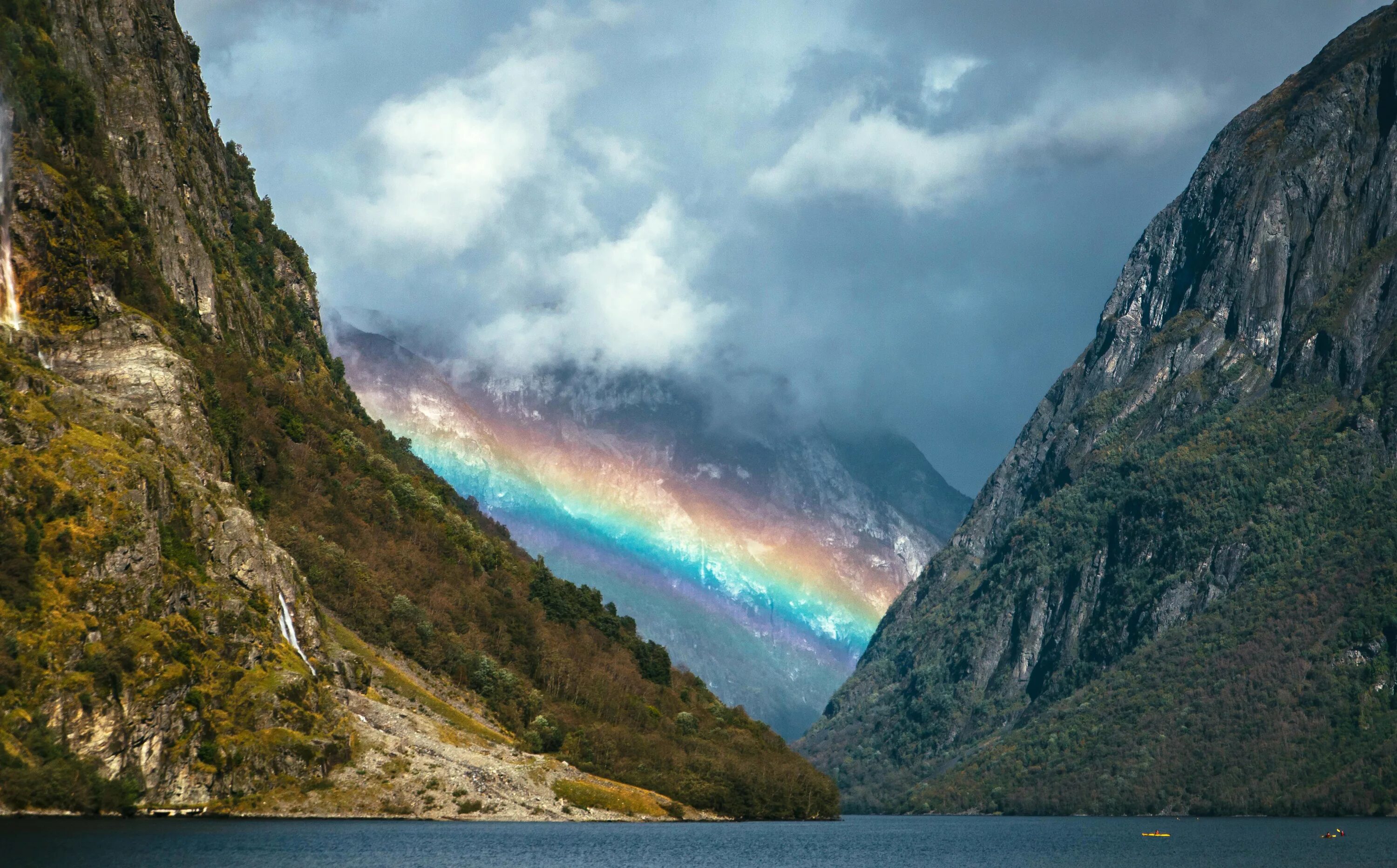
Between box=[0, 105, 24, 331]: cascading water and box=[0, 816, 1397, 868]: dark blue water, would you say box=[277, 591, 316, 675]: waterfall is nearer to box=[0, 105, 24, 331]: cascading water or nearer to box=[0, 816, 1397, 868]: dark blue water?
box=[0, 816, 1397, 868]: dark blue water

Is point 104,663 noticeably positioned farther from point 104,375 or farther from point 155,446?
point 104,375

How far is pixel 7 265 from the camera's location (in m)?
192

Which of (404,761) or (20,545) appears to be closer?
(20,545)

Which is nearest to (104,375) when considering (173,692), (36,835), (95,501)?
(95,501)

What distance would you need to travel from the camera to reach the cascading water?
191 m

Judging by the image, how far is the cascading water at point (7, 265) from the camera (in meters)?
Result: 191

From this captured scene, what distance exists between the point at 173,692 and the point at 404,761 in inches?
1602

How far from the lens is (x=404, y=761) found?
630 ft

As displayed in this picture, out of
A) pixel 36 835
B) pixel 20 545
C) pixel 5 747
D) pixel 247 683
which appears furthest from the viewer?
pixel 247 683

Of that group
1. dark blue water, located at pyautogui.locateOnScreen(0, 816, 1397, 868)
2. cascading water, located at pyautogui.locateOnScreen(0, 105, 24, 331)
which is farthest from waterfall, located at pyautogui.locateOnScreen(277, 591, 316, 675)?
cascading water, located at pyautogui.locateOnScreen(0, 105, 24, 331)

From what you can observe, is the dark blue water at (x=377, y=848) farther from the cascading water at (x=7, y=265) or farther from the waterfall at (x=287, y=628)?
the cascading water at (x=7, y=265)

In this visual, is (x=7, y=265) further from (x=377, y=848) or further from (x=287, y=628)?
(x=377, y=848)

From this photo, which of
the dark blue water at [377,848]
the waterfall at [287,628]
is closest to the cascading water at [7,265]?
the waterfall at [287,628]

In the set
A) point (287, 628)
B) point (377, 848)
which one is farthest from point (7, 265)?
point (377, 848)
